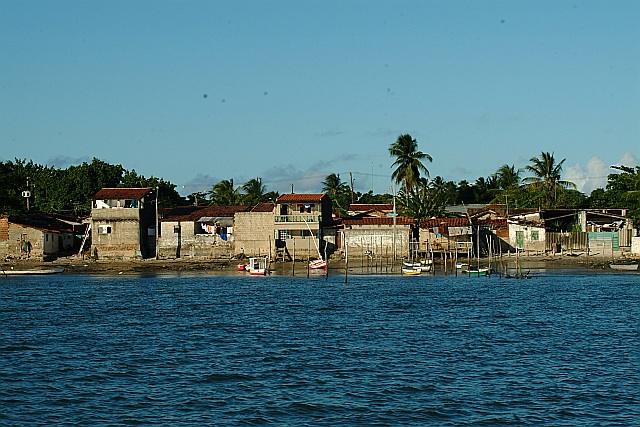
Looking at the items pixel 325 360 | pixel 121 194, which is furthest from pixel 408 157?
pixel 325 360

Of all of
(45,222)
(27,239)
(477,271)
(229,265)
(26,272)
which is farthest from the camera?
(45,222)

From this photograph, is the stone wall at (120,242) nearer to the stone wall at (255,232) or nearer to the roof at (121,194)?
the roof at (121,194)

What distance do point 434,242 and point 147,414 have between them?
194 feet

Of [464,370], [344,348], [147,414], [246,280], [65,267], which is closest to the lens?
A: [147,414]

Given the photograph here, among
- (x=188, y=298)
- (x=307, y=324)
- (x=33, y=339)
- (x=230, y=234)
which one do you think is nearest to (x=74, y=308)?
(x=188, y=298)

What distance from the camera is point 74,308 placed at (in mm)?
45781

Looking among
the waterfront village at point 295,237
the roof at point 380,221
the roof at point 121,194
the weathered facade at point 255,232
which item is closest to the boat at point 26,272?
the waterfront village at point 295,237

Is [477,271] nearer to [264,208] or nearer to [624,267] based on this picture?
[624,267]

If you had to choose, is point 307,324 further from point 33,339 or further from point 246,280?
point 246,280

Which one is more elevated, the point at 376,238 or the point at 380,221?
the point at 380,221

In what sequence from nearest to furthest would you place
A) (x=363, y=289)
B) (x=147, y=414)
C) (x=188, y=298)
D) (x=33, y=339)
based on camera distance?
(x=147, y=414) < (x=33, y=339) < (x=188, y=298) < (x=363, y=289)

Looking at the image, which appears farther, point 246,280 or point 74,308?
point 246,280

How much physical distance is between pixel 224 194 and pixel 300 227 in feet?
111

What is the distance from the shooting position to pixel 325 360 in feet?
90.1
